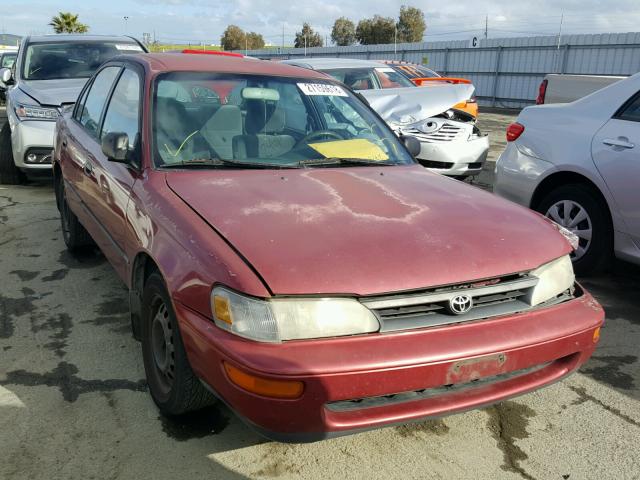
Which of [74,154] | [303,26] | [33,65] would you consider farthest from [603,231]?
[303,26]

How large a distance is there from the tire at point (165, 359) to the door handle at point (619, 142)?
3.18 m

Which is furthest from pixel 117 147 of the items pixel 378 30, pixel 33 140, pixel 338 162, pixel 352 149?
pixel 378 30

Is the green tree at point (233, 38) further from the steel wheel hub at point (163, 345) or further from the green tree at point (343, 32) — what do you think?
the steel wheel hub at point (163, 345)

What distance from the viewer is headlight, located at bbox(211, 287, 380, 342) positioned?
2.03 meters

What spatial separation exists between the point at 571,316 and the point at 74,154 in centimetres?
344

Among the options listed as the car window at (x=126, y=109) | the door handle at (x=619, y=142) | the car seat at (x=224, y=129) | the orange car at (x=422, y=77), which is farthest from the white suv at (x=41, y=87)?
the door handle at (x=619, y=142)

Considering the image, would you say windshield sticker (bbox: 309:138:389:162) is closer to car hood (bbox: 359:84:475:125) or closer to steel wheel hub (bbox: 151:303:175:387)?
steel wheel hub (bbox: 151:303:175:387)

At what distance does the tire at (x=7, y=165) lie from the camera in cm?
735

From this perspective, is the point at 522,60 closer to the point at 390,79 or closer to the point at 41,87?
the point at 390,79

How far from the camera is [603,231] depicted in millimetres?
4273

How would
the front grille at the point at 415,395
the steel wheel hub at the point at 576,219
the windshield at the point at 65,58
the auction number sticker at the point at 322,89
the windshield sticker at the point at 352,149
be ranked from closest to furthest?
1. the front grille at the point at 415,395
2. the windshield sticker at the point at 352,149
3. the auction number sticker at the point at 322,89
4. the steel wheel hub at the point at 576,219
5. the windshield at the point at 65,58

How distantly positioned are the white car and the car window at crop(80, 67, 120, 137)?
3.09m

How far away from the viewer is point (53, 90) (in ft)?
23.1

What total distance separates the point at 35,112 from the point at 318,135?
4553mm
